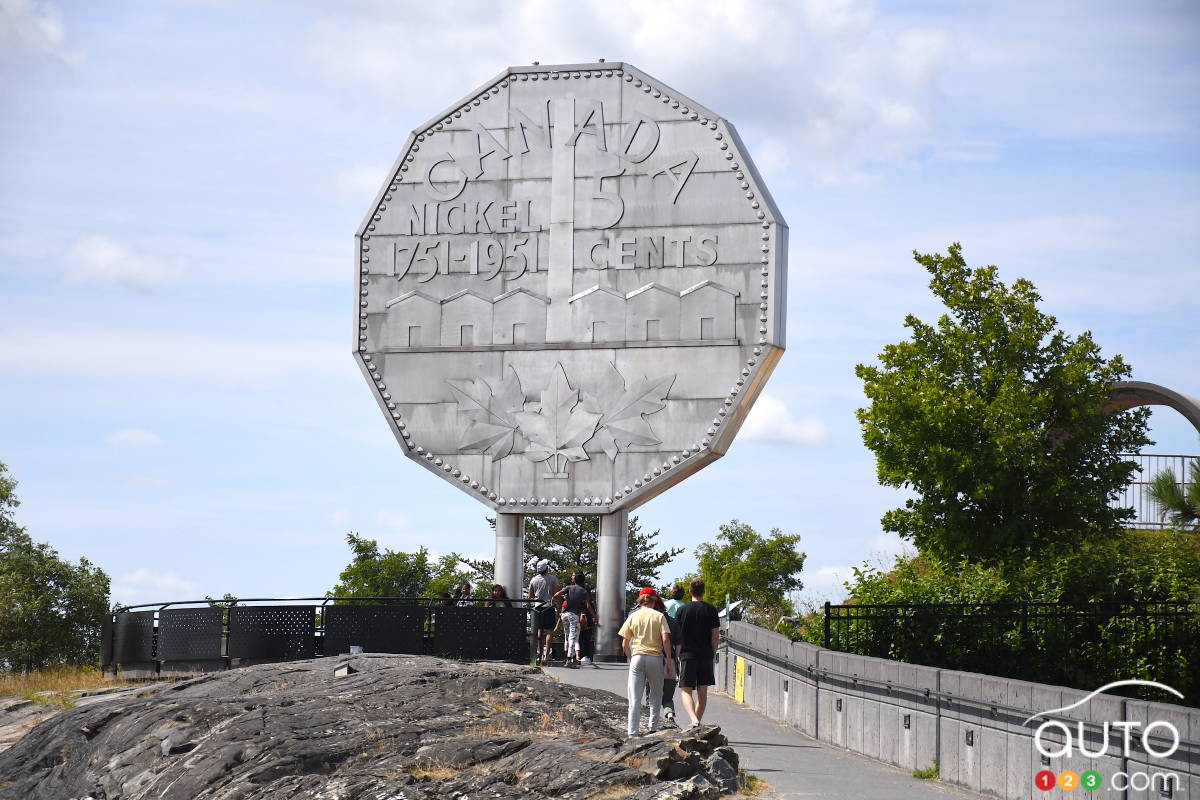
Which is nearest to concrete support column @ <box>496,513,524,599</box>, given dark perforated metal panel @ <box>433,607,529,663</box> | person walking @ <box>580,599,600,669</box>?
person walking @ <box>580,599,600,669</box>

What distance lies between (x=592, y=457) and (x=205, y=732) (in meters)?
13.5

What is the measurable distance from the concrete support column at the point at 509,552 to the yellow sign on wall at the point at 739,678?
780 cm

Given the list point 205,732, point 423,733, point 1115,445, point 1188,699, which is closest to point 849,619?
point 1188,699

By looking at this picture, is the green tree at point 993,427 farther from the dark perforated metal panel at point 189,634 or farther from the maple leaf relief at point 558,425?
the dark perforated metal panel at point 189,634

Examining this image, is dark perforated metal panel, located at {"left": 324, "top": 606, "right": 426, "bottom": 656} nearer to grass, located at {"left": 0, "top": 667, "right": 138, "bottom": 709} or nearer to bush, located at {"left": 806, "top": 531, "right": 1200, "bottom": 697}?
grass, located at {"left": 0, "top": 667, "right": 138, "bottom": 709}

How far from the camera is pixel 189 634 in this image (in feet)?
94.9

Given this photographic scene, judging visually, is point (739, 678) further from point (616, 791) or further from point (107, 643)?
point (107, 643)

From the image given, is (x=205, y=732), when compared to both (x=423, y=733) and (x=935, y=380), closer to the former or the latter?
(x=423, y=733)

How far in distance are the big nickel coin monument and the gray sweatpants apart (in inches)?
555

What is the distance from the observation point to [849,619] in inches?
834

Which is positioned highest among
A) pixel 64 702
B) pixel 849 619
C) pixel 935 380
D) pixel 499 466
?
pixel 935 380

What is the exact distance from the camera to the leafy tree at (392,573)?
60344 millimetres

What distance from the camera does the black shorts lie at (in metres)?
17.0

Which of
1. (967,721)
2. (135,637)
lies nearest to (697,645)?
(967,721)
